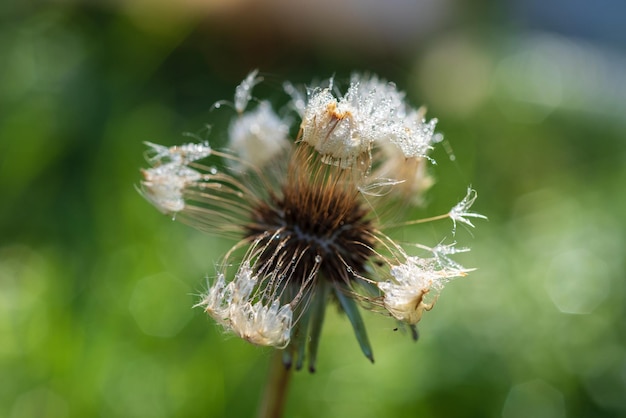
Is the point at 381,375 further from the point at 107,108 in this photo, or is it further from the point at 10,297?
the point at 107,108

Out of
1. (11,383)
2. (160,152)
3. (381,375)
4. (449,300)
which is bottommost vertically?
(11,383)

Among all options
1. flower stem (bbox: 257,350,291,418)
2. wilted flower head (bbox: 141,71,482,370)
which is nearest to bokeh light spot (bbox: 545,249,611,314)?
wilted flower head (bbox: 141,71,482,370)

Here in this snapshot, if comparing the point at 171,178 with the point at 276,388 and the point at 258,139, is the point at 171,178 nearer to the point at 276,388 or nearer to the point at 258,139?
the point at 258,139

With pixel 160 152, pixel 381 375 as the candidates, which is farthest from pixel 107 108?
pixel 160 152

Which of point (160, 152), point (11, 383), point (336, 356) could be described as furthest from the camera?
point (336, 356)

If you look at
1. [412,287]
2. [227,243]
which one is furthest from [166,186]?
[227,243]

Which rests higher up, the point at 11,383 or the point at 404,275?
the point at 404,275

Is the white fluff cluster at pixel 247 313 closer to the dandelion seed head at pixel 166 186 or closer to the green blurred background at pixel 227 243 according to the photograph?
the green blurred background at pixel 227 243

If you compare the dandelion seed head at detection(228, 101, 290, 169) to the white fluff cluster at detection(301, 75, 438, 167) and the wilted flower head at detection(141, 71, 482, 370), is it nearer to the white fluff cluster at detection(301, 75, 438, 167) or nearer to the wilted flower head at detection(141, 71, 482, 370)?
the wilted flower head at detection(141, 71, 482, 370)

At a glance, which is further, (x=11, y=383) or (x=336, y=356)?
(x=336, y=356)
